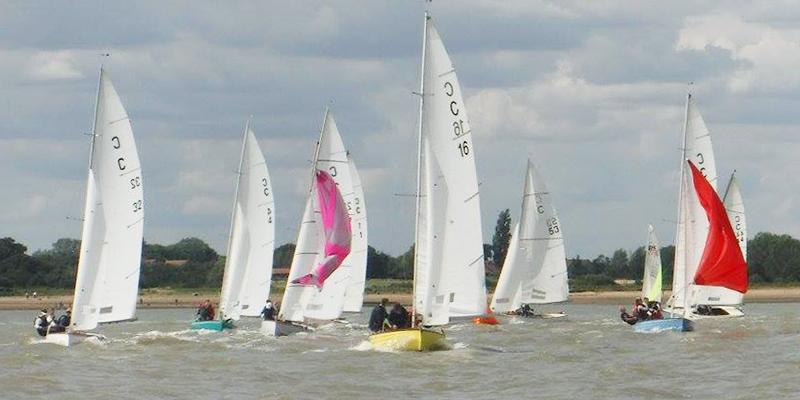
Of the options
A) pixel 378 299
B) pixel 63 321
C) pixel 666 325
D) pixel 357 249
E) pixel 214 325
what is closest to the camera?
pixel 63 321

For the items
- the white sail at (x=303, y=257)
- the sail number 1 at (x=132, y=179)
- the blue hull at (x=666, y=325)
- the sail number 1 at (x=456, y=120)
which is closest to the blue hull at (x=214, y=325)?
the white sail at (x=303, y=257)

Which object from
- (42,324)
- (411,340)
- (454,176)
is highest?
(454,176)

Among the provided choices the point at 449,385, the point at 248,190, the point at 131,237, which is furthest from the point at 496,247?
the point at 449,385

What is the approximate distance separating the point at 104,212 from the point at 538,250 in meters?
27.5

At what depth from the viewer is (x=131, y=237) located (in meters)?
51.4

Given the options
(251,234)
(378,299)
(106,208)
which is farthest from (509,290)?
(378,299)

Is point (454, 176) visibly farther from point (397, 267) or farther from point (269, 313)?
point (397, 267)

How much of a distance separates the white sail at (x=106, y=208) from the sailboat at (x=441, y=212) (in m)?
10.0

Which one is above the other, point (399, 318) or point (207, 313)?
point (207, 313)

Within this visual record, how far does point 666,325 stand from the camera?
54.6 metres

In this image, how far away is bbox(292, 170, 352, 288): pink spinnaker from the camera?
54.9 m

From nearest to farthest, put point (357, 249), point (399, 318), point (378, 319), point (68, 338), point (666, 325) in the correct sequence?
point (399, 318) → point (378, 319) → point (68, 338) → point (666, 325) → point (357, 249)

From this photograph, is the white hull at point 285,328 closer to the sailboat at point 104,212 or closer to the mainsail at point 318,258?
the mainsail at point 318,258

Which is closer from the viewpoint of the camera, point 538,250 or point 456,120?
point 456,120
